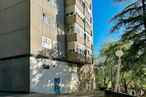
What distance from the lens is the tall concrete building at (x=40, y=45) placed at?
26.7 metres

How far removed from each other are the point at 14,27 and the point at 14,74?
213 inches

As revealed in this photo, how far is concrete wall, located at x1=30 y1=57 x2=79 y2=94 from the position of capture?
26.5 m

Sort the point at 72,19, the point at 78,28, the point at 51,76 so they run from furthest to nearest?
the point at 78,28, the point at 72,19, the point at 51,76

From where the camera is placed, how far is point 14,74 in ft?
89.5

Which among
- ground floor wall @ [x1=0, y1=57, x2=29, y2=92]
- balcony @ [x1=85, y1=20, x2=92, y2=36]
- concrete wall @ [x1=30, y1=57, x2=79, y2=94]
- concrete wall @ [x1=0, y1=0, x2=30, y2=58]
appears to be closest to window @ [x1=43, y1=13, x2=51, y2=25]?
concrete wall @ [x1=0, y1=0, x2=30, y2=58]

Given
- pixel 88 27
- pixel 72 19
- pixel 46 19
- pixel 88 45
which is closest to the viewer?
pixel 46 19

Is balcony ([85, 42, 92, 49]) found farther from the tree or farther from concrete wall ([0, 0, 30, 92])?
the tree

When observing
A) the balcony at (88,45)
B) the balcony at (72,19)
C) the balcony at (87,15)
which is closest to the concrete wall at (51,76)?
the balcony at (88,45)

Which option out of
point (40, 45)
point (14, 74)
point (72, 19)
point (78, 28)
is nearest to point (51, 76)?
point (40, 45)

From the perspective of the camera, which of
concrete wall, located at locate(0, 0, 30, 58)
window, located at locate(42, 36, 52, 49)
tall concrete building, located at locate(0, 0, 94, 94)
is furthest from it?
window, located at locate(42, 36, 52, 49)

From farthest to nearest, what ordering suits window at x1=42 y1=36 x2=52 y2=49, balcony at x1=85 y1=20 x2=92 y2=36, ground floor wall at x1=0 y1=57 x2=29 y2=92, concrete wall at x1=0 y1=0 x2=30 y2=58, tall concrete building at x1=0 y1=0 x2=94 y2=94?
balcony at x1=85 y1=20 x2=92 y2=36 < window at x1=42 y1=36 x2=52 y2=49 < concrete wall at x1=0 y1=0 x2=30 y2=58 < tall concrete building at x1=0 y1=0 x2=94 y2=94 < ground floor wall at x1=0 y1=57 x2=29 y2=92

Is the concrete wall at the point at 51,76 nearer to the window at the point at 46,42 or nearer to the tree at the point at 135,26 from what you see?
the window at the point at 46,42

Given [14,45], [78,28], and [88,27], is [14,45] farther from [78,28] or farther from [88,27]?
[88,27]

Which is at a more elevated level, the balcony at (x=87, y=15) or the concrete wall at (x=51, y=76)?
the balcony at (x=87, y=15)
